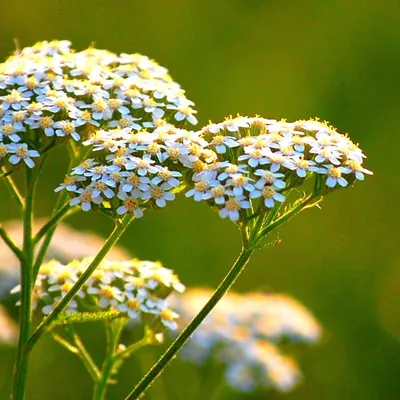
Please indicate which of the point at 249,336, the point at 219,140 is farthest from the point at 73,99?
the point at 249,336

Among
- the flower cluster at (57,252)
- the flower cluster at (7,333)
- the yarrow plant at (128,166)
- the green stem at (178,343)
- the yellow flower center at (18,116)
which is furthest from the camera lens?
the flower cluster at (57,252)

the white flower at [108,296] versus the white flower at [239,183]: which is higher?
the white flower at [239,183]

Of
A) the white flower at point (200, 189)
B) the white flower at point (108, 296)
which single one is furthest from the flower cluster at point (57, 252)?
the white flower at point (200, 189)

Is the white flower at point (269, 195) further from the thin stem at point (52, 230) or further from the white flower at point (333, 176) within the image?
the thin stem at point (52, 230)

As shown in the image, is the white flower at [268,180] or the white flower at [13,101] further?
the white flower at [13,101]

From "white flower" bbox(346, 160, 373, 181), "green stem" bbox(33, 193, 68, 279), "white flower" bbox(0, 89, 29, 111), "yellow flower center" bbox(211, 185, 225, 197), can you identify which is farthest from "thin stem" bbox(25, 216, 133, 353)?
"white flower" bbox(346, 160, 373, 181)

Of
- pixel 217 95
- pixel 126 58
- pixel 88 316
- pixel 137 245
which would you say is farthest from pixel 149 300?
pixel 217 95
